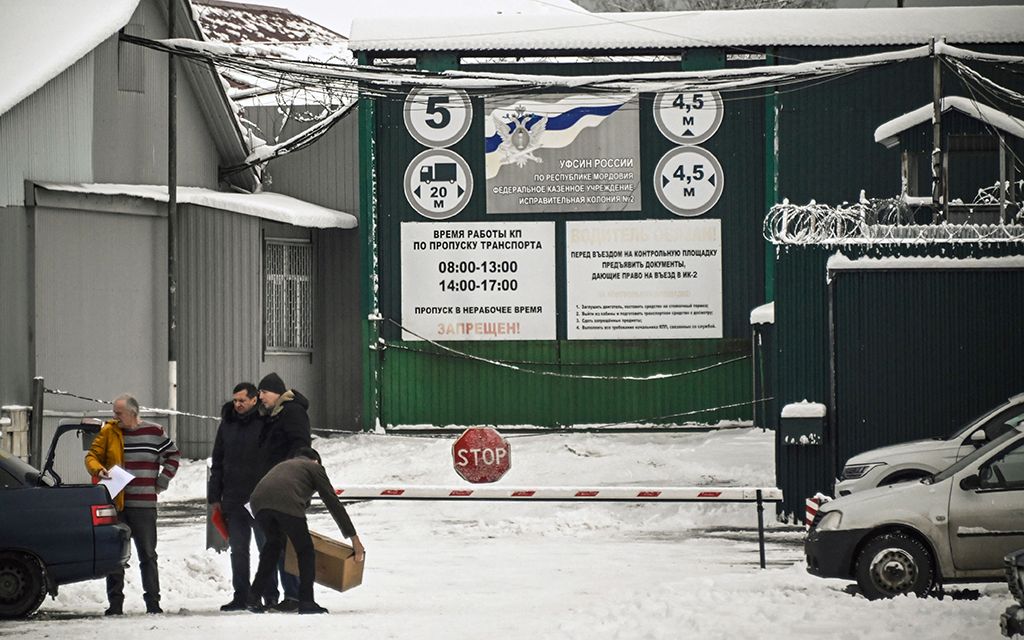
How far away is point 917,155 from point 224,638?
599 inches

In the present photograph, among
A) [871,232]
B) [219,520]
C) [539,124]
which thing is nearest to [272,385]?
[219,520]

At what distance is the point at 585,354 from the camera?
861 inches

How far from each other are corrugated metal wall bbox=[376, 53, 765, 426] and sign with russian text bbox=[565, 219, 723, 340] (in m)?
0.18

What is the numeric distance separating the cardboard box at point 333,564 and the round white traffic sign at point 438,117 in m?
12.0

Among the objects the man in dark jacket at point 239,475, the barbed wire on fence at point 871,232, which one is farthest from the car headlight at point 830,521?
the barbed wire on fence at point 871,232

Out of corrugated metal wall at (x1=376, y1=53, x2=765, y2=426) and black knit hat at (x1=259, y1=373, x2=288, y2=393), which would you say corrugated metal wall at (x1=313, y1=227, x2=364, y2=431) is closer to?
corrugated metal wall at (x1=376, y1=53, x2=765, y2=426)

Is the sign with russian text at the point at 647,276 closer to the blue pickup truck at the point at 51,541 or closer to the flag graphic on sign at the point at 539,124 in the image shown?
the flag graphic on sign at the point at 539,124

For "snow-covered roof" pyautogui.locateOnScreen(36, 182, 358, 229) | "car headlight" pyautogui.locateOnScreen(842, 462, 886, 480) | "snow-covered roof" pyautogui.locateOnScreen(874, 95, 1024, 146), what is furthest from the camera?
"snow-covered roof" pyautogui.locateOnScreen(874, 95, 1024, 146)

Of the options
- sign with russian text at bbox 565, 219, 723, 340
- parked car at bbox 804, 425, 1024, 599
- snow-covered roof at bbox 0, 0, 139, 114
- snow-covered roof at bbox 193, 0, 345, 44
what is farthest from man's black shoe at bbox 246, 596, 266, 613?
snow-covered roof at bbox 193, 0, 345, 44

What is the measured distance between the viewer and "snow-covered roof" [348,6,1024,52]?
70.6 feet

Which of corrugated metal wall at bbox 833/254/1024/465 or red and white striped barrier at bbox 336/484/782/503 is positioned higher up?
corrugated metal wall at bbox 833/254/1024/465

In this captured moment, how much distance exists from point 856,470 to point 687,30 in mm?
9025

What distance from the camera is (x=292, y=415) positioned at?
1109 centimetres


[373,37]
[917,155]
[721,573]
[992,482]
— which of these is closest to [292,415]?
[721,573]
